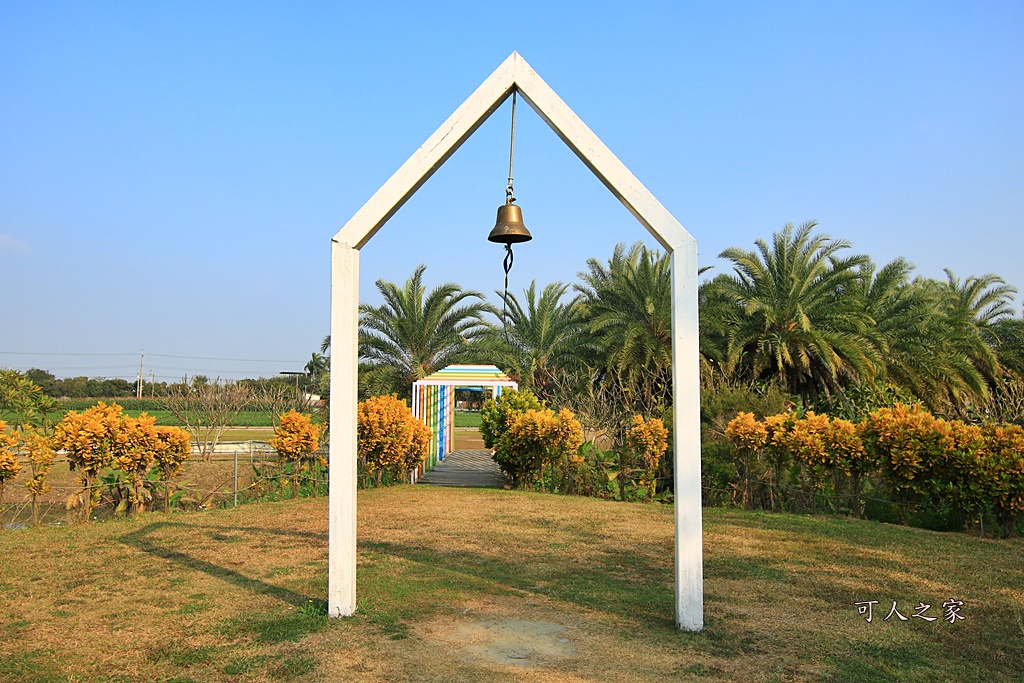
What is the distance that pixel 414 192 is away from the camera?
5457 millimetres

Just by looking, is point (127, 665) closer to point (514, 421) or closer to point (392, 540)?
point (392, 540)

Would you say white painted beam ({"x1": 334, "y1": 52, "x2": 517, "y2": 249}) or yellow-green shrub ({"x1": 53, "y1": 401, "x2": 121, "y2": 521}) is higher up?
white painted beam ({"x1": 334, "y1": 52, "x2": 517, "y2": 249})

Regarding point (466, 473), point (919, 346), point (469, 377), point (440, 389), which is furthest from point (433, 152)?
point (919, 346)

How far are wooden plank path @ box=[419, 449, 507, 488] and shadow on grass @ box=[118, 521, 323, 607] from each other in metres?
6.15

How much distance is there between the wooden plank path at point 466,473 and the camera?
1504cm

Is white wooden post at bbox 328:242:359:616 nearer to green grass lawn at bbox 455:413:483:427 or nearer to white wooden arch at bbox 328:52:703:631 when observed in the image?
white wooden arch at bbox 328:52:703:631

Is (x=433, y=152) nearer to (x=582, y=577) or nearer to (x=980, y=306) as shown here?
(x=582, y=577)

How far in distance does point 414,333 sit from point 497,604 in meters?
14.4

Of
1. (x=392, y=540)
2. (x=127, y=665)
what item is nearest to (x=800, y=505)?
(x=392, y=540)

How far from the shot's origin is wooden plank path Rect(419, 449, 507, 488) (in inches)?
592

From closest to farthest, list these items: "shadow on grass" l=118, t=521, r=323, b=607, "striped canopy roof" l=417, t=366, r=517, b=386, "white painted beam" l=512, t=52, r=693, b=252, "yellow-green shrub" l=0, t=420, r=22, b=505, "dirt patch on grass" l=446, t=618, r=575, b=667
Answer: "dirt patch on grass" l=446, t=618, r=575, b=667 < "white painted beam" l=512, t=52, r=693, b=252 < "shadow on grass" l=118, t=521, r=323, b=607 < "yellow-green shrub" l=0, t=420, r=22, b=505 < "striped canopy roof" l=417, t=366, r=517, b=386

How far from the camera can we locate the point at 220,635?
4918 mm

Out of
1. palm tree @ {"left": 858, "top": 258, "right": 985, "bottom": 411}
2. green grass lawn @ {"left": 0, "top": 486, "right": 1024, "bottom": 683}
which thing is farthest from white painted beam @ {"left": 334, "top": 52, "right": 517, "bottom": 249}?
palm tree @ {"left": 858, "top": 258, "right": 985, "bottom": 411}

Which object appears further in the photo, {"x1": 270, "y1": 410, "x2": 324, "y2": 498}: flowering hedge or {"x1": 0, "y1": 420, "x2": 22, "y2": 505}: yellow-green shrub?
{"x1": 270, "y1": 410, "x2": 324, "y2": 498}: flowering hedge
